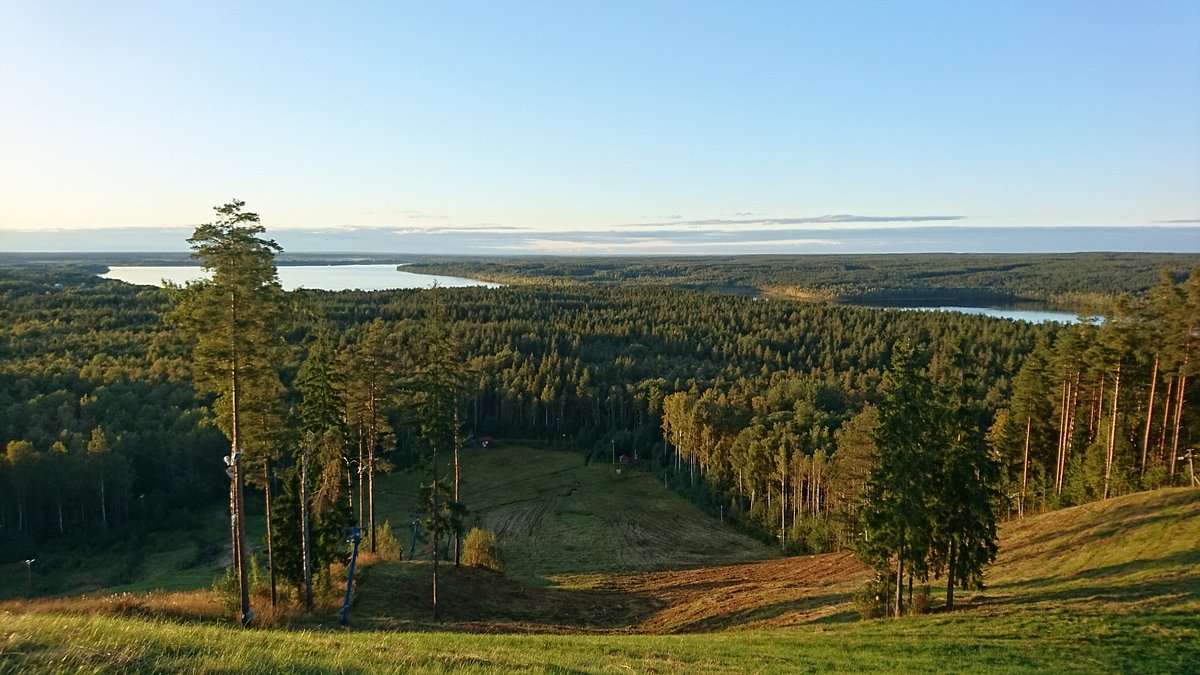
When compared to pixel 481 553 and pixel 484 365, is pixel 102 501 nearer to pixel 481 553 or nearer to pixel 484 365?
pixel 481 553

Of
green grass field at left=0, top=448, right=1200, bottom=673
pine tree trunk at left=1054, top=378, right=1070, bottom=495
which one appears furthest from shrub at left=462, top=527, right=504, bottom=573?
pine tree trunk at left=1054, top=378, right=1070, bottom=495

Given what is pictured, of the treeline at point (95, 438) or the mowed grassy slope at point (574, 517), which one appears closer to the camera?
the mowed grassy slope at point (574, 517)

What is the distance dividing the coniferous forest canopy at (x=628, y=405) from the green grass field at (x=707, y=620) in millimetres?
3053

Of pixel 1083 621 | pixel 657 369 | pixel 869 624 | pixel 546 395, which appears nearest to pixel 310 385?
pixel 869 624

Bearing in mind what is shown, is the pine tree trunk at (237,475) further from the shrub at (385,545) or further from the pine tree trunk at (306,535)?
the shrub at (385,545)

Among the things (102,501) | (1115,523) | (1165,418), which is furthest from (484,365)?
(1115,523)

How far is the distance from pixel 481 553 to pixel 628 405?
167 feet

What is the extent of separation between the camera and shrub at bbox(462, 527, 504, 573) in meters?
33.7

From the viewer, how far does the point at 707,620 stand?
84.3 ft

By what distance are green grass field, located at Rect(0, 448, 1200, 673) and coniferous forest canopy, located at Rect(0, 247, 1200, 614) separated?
10.0 feet

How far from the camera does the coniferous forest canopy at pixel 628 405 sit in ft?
79.2

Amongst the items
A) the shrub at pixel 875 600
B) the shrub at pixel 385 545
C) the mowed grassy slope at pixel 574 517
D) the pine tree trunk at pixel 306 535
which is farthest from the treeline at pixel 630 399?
the shrub at pixel 875 600

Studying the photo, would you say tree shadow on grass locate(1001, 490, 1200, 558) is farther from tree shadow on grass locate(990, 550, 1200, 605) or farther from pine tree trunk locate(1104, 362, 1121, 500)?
pine tree trunk locate(1104, 362, 1121, 500)

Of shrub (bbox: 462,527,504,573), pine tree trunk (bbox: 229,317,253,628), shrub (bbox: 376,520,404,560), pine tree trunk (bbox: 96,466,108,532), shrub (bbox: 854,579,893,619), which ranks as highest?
pine tree trunk (bbox: 229,317,253,628)
